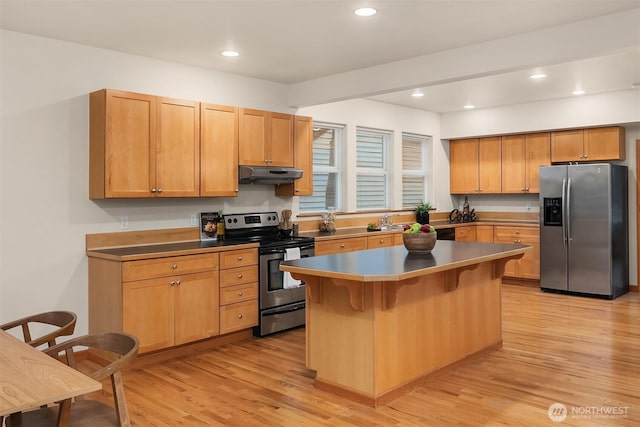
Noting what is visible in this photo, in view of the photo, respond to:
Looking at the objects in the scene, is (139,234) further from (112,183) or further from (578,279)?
(578,279)

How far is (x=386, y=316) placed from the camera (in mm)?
3373

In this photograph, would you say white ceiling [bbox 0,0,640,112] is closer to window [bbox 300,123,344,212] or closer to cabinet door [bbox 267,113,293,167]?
cabinet door [bbox 267,113,293,167]

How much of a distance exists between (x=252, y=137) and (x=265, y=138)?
17cm

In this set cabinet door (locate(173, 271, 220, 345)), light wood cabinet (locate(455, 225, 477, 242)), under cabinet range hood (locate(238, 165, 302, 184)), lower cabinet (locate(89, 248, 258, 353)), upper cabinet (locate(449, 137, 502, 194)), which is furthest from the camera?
upper cabinet (locate(449, 137, 502, 194))

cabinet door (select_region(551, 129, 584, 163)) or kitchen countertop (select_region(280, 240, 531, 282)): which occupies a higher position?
cabinet door (select_region(551, 129, 584, 163))

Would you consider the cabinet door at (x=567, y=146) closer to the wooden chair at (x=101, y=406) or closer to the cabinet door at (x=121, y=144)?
the cabinet door at (x=121, y=144)

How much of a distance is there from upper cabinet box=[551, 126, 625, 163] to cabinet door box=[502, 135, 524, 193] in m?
0.46

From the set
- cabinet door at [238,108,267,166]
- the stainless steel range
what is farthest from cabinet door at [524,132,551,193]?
cabinet door at [238,108,267,166]

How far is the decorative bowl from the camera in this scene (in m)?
3.91

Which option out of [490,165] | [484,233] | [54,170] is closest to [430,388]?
[54,170]

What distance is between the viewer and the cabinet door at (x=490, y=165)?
313 inches

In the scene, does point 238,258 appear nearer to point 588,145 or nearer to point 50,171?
point 50,171

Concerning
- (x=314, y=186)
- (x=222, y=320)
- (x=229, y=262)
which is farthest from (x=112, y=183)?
(x=314, y=186)

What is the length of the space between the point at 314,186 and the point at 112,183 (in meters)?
2.75
